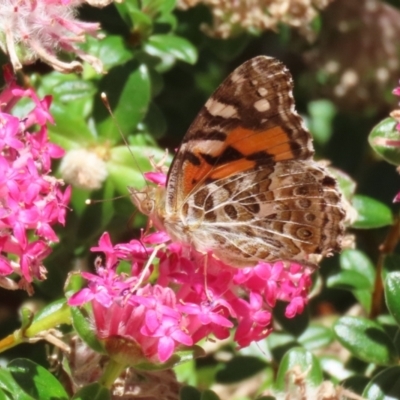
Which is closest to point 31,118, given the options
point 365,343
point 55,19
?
point 55,19

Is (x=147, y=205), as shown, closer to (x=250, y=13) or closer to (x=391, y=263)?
(x=391, y=263)

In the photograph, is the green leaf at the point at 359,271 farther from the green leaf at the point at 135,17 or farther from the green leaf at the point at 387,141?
the green leaf at the point at 135,17

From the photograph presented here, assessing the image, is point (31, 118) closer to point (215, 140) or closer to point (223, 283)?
point (215, 140)

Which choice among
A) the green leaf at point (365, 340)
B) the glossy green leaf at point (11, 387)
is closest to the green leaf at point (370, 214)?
the green leaf at point (365, 340)

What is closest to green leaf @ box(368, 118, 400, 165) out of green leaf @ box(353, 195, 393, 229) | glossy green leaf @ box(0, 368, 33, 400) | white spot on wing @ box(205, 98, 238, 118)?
green leaf @ box(353, 195, 393, 229)

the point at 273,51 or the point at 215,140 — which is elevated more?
the point at 215,140
